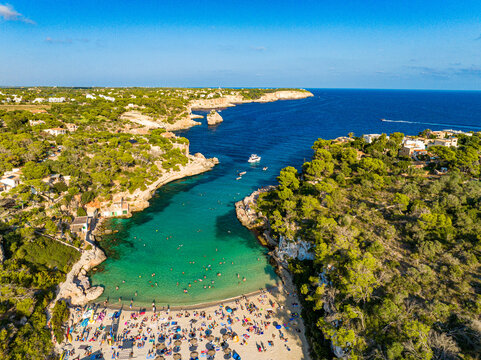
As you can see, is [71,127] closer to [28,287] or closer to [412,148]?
[28,287]

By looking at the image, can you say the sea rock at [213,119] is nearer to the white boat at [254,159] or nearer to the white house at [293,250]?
the white boat at [254,159]

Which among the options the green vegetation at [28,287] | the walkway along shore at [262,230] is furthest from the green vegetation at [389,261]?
the green vegetation at [28,287]

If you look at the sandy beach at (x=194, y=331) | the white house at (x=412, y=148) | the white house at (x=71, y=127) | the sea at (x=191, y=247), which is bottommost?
the sandy beach at (x=194, y=331)

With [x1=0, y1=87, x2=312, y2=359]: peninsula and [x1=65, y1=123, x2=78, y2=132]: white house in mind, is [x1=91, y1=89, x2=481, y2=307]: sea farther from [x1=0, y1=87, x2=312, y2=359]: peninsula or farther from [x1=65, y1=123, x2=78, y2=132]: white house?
[x1=65, y1=123, x2=78, y2=132]: white house

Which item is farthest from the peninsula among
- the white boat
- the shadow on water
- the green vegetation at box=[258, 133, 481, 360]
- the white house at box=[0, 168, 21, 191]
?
the green vegetation at box=[258, 133, 481, 360]

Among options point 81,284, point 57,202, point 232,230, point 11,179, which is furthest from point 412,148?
point 11,179

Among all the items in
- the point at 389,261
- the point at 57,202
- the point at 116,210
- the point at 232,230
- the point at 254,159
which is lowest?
the point at 232,230
